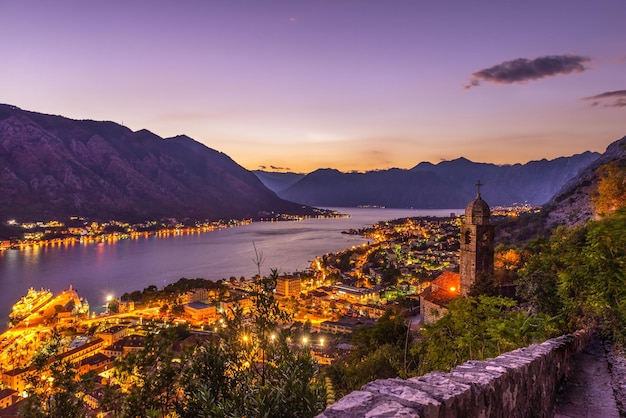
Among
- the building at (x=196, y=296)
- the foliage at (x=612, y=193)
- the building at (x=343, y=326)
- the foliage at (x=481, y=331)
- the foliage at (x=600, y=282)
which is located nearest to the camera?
the foliage at (x=600, y=282)

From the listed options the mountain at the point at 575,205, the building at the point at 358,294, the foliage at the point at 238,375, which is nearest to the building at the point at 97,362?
the foliage at the point at 238,375

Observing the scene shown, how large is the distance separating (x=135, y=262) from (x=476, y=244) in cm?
6067

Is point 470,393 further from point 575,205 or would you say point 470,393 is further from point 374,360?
point 575,205

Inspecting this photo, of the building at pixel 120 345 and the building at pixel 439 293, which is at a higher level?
the building at pixel 439 293

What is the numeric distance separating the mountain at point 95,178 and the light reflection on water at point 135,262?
37.4 metres

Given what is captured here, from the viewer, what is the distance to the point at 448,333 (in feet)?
26.8

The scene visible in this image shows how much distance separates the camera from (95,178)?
136m

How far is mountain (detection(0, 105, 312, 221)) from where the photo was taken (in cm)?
11300

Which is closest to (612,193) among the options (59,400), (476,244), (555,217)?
(476,244)

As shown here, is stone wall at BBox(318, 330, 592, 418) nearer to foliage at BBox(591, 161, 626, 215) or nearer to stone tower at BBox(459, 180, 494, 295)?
stone tower at BBox(459, 180, 494, 295)

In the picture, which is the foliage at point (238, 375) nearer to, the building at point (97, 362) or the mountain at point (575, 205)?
the building at point (97, 362)

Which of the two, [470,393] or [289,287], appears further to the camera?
[289,287]

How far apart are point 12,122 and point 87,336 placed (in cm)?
15166

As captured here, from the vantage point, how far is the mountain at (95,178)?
371 ft
